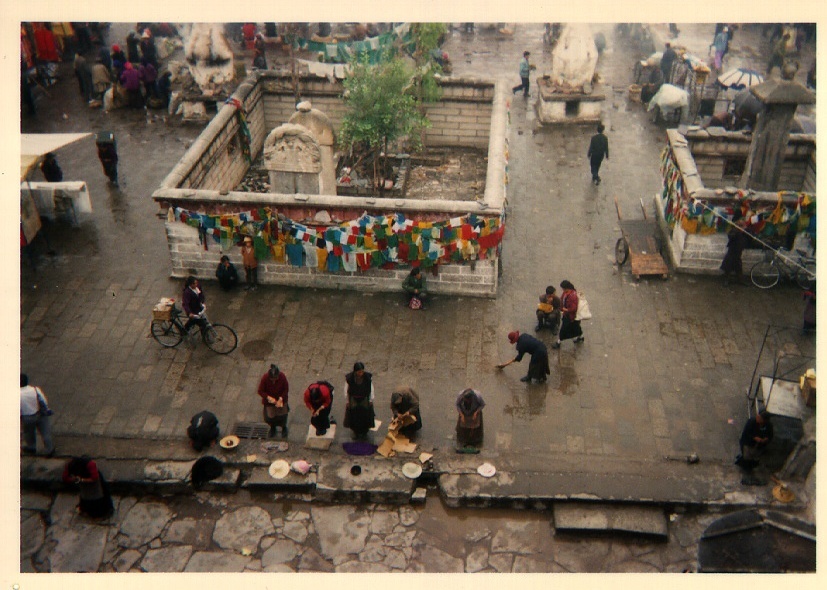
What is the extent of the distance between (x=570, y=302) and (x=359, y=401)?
4020mm

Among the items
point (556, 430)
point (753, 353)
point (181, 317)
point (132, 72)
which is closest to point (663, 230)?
point (753, 353)

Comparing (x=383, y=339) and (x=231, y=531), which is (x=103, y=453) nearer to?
(x=231, y=531)

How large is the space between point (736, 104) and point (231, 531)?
16.4 meters

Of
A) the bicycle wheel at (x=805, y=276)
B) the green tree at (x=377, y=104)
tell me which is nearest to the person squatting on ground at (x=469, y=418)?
the bicycle wheel at (x=805, y=276)

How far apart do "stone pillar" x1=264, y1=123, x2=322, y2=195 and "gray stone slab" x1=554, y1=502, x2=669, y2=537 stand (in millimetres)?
8509

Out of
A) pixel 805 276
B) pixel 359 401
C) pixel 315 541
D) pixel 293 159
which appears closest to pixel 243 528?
pixel 315 541

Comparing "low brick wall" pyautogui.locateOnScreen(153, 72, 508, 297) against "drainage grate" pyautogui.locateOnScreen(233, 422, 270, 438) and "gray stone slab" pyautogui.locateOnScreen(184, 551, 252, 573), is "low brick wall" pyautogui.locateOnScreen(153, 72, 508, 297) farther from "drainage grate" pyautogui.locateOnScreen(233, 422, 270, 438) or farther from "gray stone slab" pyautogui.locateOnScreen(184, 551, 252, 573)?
"gray stone slab" pyautogui.locateOnScreen(184, 551, 252, 573)

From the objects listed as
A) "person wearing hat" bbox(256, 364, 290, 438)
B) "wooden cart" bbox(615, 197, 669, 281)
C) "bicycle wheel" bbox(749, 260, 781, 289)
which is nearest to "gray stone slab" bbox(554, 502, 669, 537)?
"person wearing hat" bbox(256, 364, 290, 438)

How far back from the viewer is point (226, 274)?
14.5m

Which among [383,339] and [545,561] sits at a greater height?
[383,339]

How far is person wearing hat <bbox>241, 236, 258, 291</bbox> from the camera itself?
14.3 meters

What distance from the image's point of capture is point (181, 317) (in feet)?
43.9

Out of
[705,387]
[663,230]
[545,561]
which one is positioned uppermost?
[663,230]

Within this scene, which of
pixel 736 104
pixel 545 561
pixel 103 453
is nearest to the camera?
pixel 545 561
